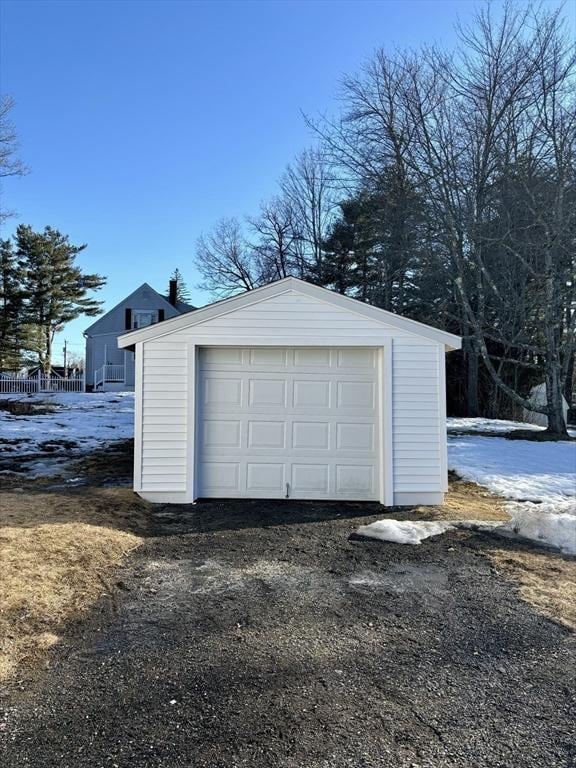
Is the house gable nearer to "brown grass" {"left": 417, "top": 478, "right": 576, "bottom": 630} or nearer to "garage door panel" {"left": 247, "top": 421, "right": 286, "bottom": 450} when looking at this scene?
"garage door panel" {"left": 247, "top": 421, "right": 286, "bottom": 450}

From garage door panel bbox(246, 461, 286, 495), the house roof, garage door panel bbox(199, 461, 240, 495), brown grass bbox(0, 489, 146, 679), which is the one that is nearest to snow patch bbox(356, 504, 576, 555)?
garage door panel bbox(246, 461, 286, 495)

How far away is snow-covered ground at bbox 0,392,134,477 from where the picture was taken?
10305 millimetres

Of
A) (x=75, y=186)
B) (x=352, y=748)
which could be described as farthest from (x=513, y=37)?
(x=352, y=748)

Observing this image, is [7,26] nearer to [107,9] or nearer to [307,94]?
[107,9]

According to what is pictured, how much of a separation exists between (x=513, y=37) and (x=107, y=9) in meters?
10.3

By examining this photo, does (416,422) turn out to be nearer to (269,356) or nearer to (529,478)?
(269,356)

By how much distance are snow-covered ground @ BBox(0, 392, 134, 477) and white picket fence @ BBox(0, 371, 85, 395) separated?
2928 millimetres

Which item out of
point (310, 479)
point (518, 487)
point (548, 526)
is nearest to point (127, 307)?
point (310, 479)

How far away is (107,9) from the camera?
927 centimetres

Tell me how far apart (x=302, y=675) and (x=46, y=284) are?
34541 mm

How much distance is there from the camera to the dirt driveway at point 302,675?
6.87 feet

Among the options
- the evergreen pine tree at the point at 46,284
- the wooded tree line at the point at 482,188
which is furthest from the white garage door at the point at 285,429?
the evergreen pine tree at the point at 46,284

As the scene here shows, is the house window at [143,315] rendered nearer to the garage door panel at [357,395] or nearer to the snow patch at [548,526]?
the garage door panel at [357,395]

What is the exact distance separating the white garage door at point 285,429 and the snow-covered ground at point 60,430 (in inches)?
144
